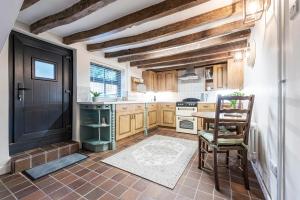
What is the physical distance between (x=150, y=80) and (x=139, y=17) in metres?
3.35

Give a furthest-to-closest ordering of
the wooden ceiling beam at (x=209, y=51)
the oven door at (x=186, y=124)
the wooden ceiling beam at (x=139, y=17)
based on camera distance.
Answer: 1. the oven door at (x=186, y=124)
2. the wooden ceiling beam at (x=209, y=51)
3. the wooden ceiling beam at (x=139, y=17)

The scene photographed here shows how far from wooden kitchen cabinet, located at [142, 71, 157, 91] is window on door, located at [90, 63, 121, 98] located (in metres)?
1.11

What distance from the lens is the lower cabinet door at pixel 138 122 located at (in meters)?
3.65

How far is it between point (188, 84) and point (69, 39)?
3755 millimetres

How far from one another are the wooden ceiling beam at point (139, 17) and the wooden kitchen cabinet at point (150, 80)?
111 inches

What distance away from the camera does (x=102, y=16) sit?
2.04m

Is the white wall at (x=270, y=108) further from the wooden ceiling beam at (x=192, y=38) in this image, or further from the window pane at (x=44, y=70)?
the window pane at (x=44, y=70)

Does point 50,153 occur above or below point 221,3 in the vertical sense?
below

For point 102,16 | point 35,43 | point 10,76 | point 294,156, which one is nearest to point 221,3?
point 102,16

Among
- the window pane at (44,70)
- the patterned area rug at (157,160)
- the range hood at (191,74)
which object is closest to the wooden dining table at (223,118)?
the patterned area rug at (157,160)

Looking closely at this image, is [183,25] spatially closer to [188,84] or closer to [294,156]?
[294,156]

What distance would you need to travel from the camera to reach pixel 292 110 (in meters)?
0.98

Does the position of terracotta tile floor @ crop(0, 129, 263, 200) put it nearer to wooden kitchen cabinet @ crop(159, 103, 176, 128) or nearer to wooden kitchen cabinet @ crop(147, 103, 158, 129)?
wooden kitchen cabinet @ crop(147, 103, 158, 129)

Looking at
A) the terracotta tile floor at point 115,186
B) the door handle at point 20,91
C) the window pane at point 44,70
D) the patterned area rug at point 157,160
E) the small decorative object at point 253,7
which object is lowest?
the terracotta tile floor at point 115,186
